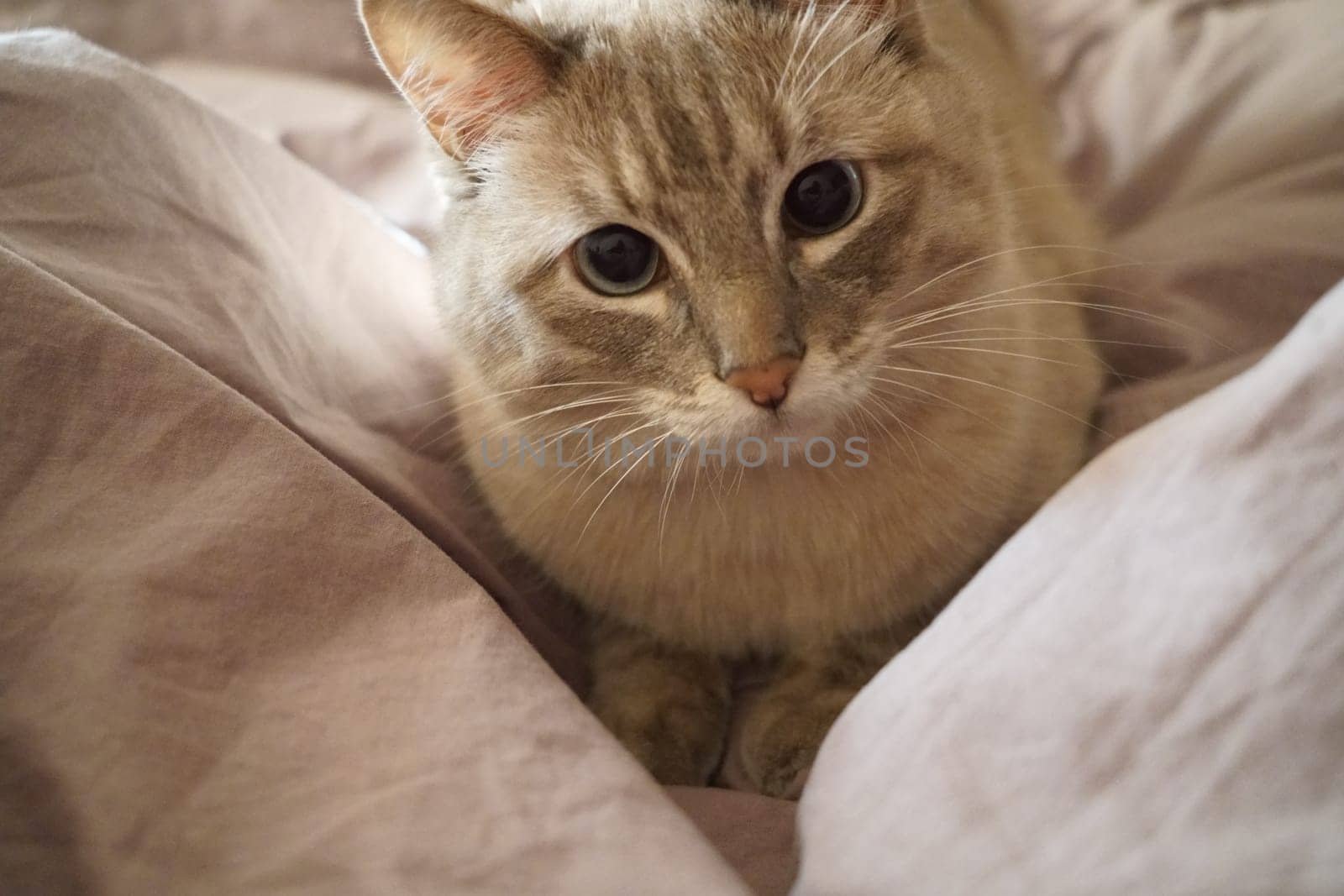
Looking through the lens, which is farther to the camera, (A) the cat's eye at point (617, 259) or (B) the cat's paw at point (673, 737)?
(B) the cat's paw at point (673, 737)

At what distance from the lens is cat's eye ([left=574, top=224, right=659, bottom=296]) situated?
1034 millimetres

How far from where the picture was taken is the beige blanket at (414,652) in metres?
0.71

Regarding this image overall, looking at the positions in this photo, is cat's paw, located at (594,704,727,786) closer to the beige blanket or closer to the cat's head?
the beige blanket

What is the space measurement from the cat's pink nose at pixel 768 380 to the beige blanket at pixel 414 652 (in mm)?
274

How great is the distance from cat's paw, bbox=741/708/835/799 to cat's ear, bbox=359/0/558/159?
80cm

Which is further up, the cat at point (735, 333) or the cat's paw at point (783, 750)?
the cat at point (735, 333)

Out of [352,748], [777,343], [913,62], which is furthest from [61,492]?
[913,62]

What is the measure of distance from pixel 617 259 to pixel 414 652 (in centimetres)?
46

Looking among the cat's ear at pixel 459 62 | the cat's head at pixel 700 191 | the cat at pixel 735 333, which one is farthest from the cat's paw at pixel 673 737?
the cat's ear at pixel 459 62

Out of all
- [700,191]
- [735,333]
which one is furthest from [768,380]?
[700,191]

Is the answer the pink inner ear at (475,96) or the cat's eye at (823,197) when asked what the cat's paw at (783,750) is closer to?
the cat's eye at (823,197)

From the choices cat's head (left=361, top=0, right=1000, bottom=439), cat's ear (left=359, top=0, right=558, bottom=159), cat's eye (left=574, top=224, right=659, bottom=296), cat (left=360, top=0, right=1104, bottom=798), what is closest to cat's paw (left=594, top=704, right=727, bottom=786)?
cat (left=360, top=0, right=1104, bottom=798)

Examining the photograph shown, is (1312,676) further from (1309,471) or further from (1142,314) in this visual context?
(1142,314)

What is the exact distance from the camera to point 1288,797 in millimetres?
644
